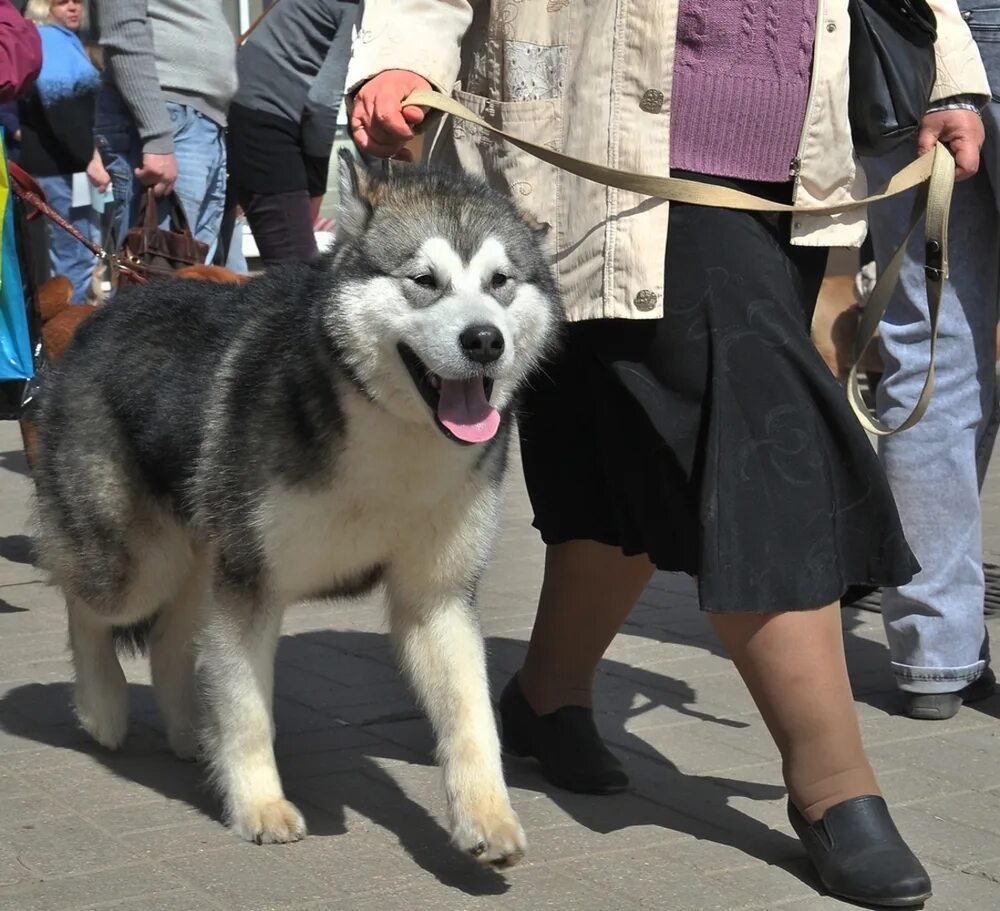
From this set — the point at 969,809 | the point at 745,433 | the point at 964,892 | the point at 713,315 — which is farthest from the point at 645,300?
the point at 969,809

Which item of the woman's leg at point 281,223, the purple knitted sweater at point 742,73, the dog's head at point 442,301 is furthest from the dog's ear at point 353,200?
the woman's leg at point 281,223

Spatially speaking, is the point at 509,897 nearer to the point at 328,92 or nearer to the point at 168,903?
the point at 168,903

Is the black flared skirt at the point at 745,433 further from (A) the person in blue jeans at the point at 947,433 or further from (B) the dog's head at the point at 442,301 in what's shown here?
(A) the person in blue jeans at the point at 947,433

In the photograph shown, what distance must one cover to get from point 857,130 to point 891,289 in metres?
0.51

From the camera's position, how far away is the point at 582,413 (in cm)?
394

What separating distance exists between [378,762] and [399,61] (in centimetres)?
174

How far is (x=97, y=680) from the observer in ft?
14.0

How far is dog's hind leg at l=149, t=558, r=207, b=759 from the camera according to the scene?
168 inches

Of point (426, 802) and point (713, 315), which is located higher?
point (713, 315)

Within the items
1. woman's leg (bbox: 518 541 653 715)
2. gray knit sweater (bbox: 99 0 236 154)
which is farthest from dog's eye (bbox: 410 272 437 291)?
gray knit sweater (bbox: 99 0 236 154)

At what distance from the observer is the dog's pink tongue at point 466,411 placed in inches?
130

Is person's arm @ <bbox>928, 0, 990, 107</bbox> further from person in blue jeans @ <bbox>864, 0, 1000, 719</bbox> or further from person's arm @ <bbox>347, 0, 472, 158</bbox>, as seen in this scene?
person's arm @ <bbox>347, 0, 472, 158</bbox>

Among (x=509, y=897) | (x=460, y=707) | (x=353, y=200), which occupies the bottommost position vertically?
(x=509, y=897)

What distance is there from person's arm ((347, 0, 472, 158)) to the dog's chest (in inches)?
24.3
